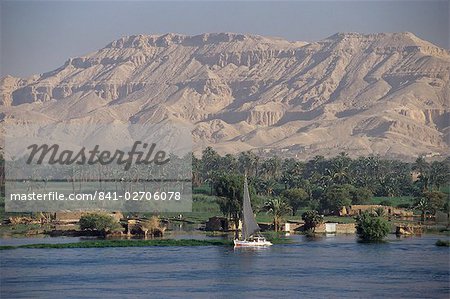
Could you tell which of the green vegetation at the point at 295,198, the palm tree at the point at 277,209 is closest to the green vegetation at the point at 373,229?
the palm tree at the point at 277,209

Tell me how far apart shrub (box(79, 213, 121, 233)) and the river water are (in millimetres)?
9883

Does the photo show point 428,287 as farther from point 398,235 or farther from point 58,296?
point 398,235

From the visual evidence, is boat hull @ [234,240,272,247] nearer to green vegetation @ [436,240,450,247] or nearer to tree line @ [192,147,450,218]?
tree line @ [192,147,450,218]

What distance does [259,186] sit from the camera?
455ft

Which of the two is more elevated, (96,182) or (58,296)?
(96,182)

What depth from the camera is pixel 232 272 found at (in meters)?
69.7

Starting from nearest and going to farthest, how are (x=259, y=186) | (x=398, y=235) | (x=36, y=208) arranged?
(x=398, y=235) → (x=36, y=208) → (x=259, y=186)

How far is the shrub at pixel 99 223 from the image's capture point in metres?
93.1

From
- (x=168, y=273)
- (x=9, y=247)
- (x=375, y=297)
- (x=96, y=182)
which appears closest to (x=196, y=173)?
(x=96, y=182)

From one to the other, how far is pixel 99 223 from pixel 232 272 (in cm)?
2584

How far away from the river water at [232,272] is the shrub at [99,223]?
32.4 feet

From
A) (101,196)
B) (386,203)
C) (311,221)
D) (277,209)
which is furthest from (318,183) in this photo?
(277,209)

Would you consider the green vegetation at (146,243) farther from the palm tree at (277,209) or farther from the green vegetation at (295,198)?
the green vegetation at (295,198)

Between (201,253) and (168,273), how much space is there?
10646 millimetres
